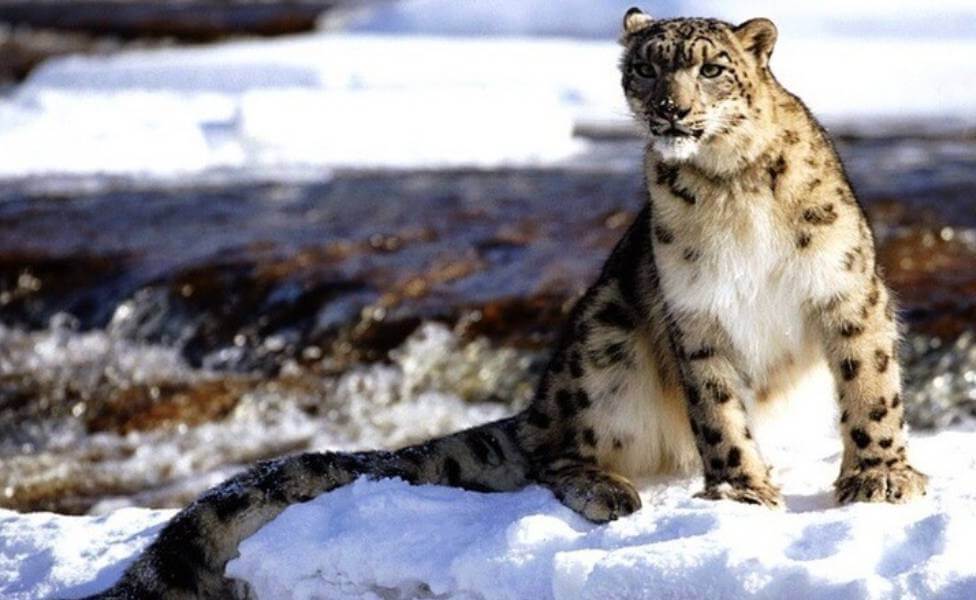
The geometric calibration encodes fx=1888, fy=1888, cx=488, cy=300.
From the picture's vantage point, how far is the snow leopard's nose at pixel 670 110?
432cm

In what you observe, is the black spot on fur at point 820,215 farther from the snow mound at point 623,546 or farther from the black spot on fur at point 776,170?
the snow mound at point 623,546

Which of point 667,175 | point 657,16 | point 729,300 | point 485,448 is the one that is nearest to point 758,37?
point 667,175

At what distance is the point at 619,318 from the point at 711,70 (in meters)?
0.80

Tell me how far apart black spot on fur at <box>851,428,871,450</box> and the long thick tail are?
90 cm

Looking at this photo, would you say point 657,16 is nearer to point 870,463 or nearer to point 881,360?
point 881,360

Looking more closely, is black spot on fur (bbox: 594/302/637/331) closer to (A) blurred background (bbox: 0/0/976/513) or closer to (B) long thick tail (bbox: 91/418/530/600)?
(B) long thick tail (bbox: 91/418/530/600)

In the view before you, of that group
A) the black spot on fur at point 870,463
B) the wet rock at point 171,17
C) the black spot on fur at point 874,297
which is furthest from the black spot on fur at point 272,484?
the wet rock at point 171,17

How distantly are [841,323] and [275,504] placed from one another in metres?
1.45

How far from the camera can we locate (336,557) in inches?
167

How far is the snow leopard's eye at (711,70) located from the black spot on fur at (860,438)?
0.94m

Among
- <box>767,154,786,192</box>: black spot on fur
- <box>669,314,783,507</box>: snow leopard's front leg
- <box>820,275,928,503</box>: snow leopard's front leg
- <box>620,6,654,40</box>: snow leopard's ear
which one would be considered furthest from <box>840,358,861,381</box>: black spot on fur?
<box>620,6,654,40</box>: snow leopard's ear

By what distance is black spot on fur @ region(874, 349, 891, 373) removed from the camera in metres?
4.60

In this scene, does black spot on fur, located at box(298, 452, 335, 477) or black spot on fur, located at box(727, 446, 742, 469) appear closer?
black spot on fur, located at box(727, 446, 742, 469)

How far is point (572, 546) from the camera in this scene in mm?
4059
